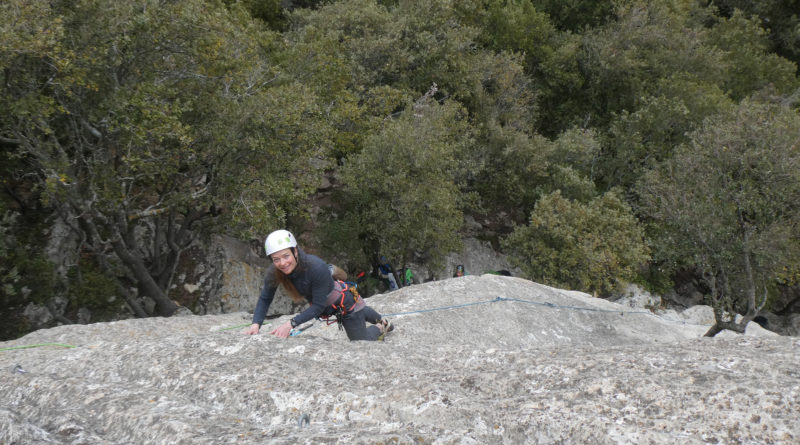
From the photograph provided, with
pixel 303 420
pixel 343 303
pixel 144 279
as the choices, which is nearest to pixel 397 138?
pixel 144 279

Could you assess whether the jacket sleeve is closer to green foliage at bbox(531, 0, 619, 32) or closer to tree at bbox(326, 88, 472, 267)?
tree at bbox(326, 88, 472, 267)

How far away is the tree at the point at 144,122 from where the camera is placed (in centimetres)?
1446

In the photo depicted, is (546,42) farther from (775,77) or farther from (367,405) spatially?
(367,405)

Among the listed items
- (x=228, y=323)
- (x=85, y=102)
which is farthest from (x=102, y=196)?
(x=228, y=323)

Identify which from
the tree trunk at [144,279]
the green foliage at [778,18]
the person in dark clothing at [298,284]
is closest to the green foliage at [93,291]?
the tree trunk at [144,279]

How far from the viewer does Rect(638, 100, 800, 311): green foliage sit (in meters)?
15.1

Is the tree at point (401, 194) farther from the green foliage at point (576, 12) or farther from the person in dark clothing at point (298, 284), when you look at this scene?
the green foliage at point (576, 12)

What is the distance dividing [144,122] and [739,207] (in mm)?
18320

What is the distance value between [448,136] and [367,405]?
85.7ft

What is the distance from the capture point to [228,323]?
13227 millimetres

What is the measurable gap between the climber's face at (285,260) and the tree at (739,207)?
45.5 ft

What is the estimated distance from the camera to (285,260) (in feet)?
21.5

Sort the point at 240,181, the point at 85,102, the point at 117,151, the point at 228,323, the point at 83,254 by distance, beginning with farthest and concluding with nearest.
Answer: the point at 83,254, the point at 240,181, the point at 117,151, the point at 85,102, the point at 228,323

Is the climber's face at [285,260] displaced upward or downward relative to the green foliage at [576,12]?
downward
